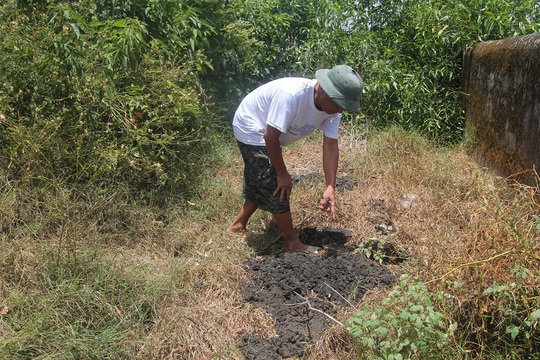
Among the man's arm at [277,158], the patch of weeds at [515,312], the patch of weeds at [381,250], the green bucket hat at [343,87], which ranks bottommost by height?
the patch of weeds at [381,250]

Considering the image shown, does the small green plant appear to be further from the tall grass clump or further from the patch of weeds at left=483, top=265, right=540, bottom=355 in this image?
the patch of weeds at left=483, top=265, right=540, bottom=355

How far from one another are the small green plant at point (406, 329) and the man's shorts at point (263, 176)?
4.42 feet

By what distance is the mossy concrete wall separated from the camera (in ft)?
13.0

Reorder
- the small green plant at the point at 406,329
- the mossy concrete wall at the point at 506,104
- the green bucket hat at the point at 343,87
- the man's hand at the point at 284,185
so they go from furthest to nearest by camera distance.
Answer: the mossy concrete wall at the point at 506,104, the man's hand at the point at 284,185, the green bucket hat at the point at 343,87, the small green plant at the point at 406,329

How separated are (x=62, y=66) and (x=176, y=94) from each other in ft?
3.24

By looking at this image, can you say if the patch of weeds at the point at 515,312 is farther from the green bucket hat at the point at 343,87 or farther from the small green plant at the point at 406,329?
the green bucket hat at the point at 343,87

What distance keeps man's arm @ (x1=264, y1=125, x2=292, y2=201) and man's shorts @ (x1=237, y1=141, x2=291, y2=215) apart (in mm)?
60

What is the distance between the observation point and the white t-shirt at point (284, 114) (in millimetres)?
3361

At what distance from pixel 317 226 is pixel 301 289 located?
1.00m

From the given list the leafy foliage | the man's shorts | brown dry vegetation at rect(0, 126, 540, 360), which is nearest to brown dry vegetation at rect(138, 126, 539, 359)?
brown dry vegetation at rect(0, 126, 540, 360)

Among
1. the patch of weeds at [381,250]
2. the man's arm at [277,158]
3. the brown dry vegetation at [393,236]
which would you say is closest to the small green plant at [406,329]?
the brown dry vegetation at [393,236]

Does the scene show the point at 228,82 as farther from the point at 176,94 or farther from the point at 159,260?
the point at 159,260

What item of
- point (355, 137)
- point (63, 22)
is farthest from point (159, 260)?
point (355, 137)

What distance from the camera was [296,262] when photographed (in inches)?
140
